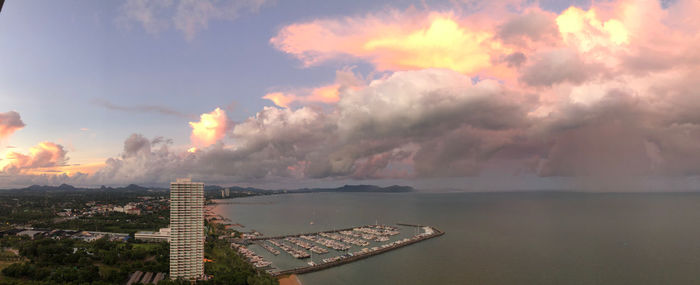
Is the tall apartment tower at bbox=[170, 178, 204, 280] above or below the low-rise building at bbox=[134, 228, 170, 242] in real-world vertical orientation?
above

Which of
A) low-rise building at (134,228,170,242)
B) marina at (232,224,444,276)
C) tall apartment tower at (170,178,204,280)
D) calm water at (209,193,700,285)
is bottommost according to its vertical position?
calm water at (209,193,700,285)

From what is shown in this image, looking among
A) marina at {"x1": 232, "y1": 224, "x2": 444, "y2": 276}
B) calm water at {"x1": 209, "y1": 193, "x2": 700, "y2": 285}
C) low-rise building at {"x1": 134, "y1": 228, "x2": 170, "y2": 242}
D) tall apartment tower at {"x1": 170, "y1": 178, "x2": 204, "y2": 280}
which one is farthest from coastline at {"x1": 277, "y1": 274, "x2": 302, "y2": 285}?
low-rise building at {"x1": 134, "y1": 228, "x2": 170, "y2": 242}

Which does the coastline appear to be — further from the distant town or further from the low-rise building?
the low-rise building

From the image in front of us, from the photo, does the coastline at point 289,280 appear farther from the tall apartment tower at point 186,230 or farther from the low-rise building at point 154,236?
the low-rise building at point 154,236

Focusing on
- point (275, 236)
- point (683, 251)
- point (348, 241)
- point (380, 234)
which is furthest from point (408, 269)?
point (683, 251)

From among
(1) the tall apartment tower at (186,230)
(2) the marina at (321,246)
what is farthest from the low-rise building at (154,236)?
(1) the tall apartment tower at (186,230)

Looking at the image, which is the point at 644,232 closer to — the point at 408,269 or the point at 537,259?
the point at 537,259

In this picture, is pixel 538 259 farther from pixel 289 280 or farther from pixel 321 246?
pixel 289 280
